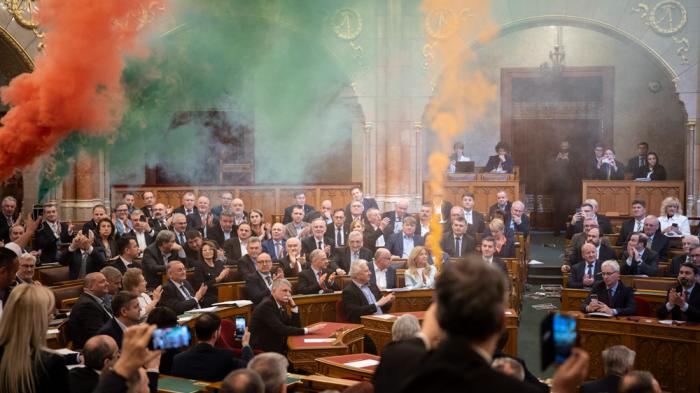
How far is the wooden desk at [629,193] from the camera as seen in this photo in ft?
49.9

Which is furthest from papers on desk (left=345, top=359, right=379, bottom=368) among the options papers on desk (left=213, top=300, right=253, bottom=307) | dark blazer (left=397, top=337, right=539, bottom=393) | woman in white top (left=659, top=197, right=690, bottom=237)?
woman in white top (left=659, top=197, right=690, bottom=237)

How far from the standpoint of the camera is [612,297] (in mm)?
9109

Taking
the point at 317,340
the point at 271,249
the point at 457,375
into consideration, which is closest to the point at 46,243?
the point at 271,249

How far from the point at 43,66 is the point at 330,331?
3749mm

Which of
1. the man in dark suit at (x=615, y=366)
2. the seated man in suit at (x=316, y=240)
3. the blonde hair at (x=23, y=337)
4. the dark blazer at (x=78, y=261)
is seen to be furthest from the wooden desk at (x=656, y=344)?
the blonde hair at (x=23, y=337)

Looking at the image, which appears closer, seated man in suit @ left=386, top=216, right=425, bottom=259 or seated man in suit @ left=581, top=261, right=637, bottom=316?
seated man in suit @ left=581, top=261, right=637, bottom=316

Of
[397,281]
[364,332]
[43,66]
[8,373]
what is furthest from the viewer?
[397,281]

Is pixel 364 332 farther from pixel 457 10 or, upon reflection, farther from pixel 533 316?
pixel 457 10

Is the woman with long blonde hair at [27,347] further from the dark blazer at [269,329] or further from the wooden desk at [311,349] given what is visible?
the dark blazer at [269,329]

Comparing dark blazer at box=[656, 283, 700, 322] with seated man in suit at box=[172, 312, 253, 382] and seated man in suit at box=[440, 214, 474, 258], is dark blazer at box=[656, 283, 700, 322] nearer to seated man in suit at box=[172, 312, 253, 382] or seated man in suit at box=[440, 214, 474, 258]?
seated man in suit at box=[440, 214, 474, 258]

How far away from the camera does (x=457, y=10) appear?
Result: 52.8 feet

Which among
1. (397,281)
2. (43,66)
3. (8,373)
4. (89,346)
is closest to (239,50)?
(397,281)

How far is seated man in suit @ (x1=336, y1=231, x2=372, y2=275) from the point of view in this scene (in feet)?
35.5

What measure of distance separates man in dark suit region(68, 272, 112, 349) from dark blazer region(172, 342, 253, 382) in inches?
51.4
